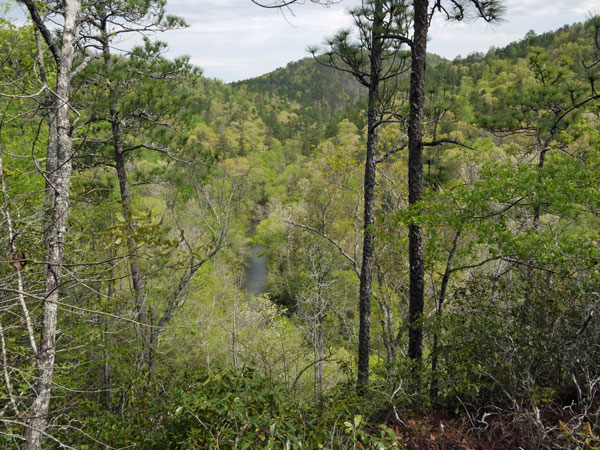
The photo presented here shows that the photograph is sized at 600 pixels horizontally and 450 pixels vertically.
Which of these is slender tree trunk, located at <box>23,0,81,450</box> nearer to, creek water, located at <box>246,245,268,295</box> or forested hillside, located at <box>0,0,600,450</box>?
forested hillside, located at <box>0,0,600,450</box>

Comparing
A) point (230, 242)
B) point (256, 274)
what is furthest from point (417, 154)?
point (256, 274)

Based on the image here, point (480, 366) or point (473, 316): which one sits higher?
point (473, 316)

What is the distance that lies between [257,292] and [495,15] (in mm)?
24475

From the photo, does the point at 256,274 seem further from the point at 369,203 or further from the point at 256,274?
the point at 369,203

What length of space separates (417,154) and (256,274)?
87.8 ft

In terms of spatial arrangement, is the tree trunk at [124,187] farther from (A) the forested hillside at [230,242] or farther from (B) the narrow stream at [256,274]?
→ (B) the narrow stream at [256,274]

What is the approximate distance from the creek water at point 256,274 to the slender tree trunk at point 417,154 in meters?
22.1

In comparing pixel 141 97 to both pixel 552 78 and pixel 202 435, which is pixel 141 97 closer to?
pixel 202 435

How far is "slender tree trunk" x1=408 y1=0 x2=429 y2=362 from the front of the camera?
483 centimetres

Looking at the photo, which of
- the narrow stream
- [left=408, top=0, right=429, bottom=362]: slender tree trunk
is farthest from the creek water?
[left=408, top=0, right=429, bottom=362]: slender tree trunk

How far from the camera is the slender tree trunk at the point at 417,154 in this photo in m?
4.83

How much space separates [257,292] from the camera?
27125mm

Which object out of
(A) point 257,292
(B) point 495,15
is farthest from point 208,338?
(B) point 495,15

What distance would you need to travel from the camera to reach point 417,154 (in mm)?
4945
